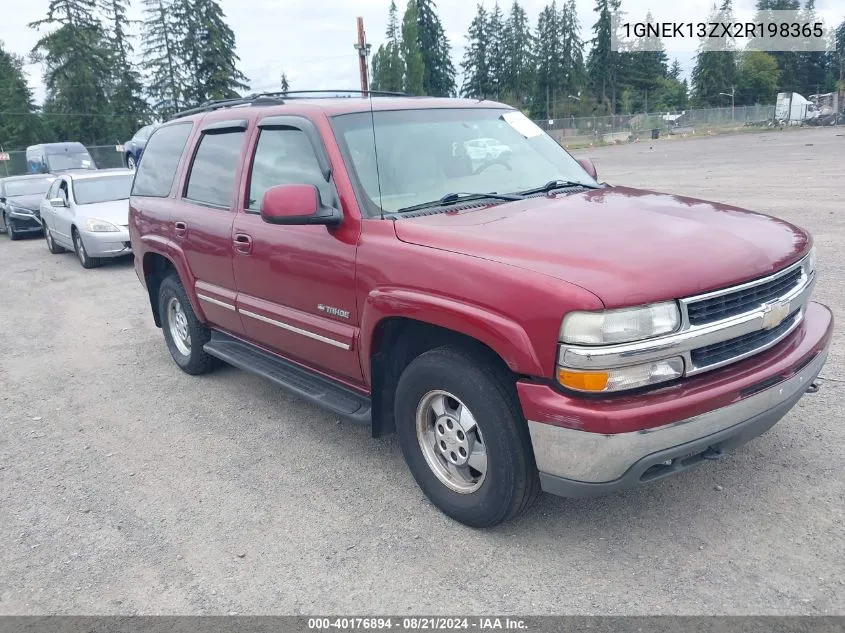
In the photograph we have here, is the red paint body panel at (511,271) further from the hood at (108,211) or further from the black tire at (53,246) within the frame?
the black tire at (53,246)

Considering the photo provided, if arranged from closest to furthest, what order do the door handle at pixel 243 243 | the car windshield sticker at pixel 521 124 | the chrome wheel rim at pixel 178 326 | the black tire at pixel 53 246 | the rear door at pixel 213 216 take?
the door handle at pixel 243 243, the car windshield sticker at pixel 521 124, the rear door at pixel 213 216, the chrome wheel rim at pixel 178 326, the black tire at pixel 53 246

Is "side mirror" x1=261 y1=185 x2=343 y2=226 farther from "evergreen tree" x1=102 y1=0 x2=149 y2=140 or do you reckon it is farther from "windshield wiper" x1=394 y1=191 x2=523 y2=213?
"evergreen tree" x1=102 y1=0 x2=149 y2=140

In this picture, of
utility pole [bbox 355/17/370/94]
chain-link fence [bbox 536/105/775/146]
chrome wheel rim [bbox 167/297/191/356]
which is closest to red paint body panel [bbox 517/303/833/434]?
chrome wheel rim [bbox 167/297/191/356]

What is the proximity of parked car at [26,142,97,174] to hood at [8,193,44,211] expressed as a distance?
6.30m

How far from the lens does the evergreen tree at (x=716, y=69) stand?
300ft

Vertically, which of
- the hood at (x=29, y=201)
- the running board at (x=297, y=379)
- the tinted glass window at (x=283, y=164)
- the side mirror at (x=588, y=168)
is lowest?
the running board at (x=297, y=379)

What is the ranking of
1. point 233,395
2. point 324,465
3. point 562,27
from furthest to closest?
point 562,27 → point 233,395 → point 324,465

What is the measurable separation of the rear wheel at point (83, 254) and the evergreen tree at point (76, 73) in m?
46.8

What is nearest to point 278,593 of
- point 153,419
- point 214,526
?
point 214,526

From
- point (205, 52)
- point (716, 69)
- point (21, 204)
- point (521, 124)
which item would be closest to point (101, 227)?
point (21, 204)

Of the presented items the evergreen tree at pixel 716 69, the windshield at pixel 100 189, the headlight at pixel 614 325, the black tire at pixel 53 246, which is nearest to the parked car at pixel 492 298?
the headlight at pixel 614 325

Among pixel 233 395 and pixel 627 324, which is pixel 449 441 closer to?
pixel 627 324

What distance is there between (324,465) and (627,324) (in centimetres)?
217

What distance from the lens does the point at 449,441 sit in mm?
3371
